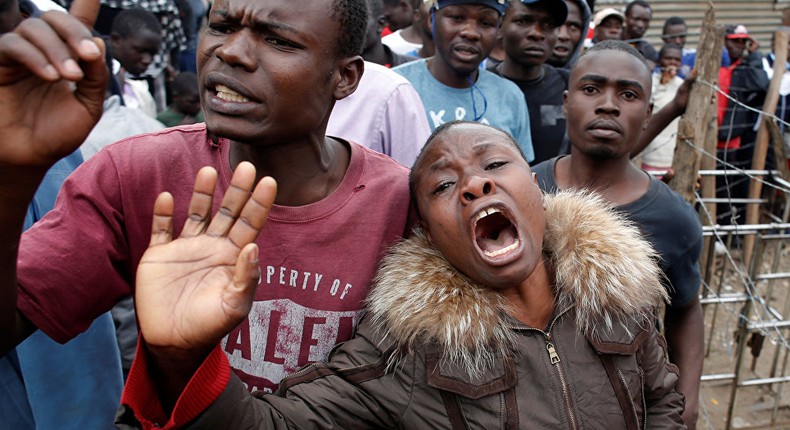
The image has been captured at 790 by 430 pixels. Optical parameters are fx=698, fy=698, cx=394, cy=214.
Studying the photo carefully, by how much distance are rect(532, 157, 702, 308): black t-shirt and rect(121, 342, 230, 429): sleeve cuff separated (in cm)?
173

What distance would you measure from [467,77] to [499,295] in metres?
2.09

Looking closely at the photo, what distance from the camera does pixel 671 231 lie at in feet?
9.13

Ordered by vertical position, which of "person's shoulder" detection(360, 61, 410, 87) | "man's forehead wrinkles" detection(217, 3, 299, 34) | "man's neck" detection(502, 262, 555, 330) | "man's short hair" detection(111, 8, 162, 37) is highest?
"man's forehead wrinkles" detection(217, 3, 299, 34)

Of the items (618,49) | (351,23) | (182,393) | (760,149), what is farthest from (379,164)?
(760,149)

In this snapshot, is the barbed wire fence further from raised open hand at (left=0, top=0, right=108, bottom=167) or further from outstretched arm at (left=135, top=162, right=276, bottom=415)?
raised open hand at (left=0, top=0, right=108, bottom=167)

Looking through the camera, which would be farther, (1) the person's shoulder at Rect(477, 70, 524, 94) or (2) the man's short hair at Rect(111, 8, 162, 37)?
(2) the man's short hair at Rect(111, 8, 162, 37)

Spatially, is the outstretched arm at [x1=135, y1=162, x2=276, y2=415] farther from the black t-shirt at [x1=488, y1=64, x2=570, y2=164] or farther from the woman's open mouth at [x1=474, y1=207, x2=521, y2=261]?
the black t-shirt at [x1=488, y1=64, x2=570, y2=164]

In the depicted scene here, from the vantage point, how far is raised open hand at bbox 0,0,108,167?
3.92 ft

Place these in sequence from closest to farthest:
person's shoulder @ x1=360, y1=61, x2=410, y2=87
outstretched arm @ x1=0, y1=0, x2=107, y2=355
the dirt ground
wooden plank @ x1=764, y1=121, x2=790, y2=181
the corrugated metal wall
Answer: outstretched arm @ x1=0, y1=0, x2=107, y2=355
person's shoulder @ x1=360, y1=61, x2=410, y2=87
the dirt ground
wooden plank @ x1=764, y1=121, x2=790, y2=181
the corrugated metal wall

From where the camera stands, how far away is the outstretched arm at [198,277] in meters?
1.38

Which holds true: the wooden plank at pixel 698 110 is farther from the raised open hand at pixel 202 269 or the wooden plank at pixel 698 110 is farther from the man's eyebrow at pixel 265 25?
the raised open hand at pixel 202 269

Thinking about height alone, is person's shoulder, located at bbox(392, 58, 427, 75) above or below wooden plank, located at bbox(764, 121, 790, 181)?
above

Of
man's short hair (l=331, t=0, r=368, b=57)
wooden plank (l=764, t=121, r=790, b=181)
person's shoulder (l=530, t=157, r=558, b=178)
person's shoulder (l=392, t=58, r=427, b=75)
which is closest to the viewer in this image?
man's short hair (l=331, t=0, r=368, b=57)

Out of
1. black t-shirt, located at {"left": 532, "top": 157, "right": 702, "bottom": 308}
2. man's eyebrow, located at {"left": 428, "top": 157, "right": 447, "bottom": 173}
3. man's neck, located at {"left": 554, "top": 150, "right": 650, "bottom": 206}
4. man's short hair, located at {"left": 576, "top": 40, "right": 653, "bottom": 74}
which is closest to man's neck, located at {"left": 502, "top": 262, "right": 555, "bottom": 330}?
man's eyebrow, located at {"left": 428, "top": 157, "right": 447, "bottom": 173}
